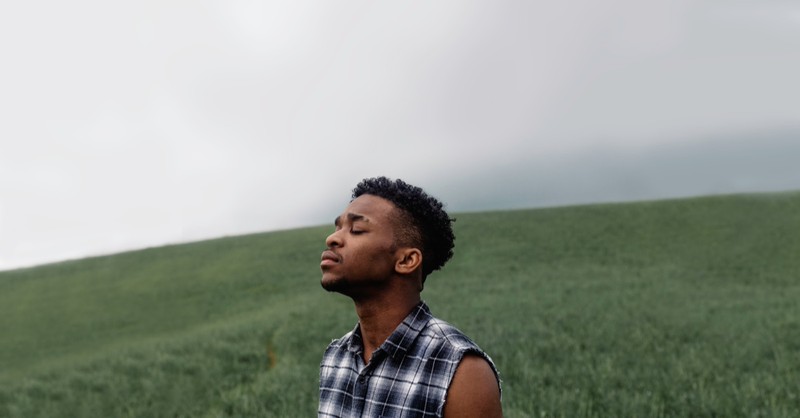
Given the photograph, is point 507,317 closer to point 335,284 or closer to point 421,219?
point 421,219

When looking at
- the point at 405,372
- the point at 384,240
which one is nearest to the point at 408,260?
the point at 384,240

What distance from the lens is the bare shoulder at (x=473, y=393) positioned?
1.95 meters

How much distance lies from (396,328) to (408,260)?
22cm

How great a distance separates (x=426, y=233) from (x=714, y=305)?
62.9ft

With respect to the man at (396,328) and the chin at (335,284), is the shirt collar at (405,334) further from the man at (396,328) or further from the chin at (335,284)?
the chin at (335,284)

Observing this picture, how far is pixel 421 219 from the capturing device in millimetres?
2287

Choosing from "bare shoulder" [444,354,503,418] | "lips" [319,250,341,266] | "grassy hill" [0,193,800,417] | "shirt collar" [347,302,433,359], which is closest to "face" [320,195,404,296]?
"lips" [319,250,341,266]

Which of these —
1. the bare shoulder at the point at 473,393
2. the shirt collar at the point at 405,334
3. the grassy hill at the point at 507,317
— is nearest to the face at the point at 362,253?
the shirt collar at the point at 405,334

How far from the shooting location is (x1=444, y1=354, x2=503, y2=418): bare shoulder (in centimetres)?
195

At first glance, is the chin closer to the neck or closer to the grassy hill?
the neck

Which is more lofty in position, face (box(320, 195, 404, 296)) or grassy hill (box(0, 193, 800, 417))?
face (box(320, 195, 404, 296))

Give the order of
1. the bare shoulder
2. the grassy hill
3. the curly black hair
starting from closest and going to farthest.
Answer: the bare shoulder
the curly black hair
the grassy hill

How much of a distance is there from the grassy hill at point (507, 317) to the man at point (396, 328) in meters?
4.99

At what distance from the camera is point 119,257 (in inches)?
1716
